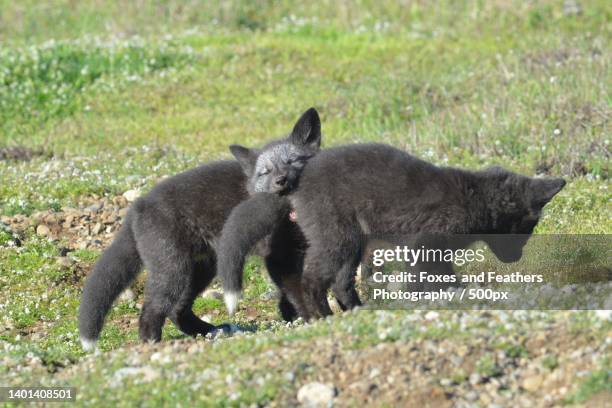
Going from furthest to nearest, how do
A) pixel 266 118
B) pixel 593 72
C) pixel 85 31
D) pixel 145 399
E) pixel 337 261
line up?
pixel 85 31
pixel 266 118
pixel 593 72
pixel 337 261
pixel 145 399

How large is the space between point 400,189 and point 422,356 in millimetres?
2335

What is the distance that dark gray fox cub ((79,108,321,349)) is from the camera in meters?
9.13

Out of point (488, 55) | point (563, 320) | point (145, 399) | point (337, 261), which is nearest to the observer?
point (145, 399)

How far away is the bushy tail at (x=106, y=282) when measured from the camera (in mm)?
9203

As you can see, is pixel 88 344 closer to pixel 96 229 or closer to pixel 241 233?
pixel 241 233

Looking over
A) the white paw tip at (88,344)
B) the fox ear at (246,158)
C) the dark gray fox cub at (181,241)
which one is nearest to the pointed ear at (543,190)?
the dark gray fox cub at (181,241)

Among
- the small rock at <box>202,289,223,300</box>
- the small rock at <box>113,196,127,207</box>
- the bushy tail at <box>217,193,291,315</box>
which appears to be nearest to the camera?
the bushy tail at <box>217,193,291,315</box>

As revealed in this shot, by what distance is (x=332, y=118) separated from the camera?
17656mm

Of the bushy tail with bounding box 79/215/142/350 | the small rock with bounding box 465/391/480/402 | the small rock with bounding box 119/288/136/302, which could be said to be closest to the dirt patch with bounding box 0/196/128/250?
the small rock with bounding box 119/288/136/302

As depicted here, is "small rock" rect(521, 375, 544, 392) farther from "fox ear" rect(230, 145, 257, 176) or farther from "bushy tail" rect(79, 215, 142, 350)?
"bushy tail" rect(79, 215, 142, 350)

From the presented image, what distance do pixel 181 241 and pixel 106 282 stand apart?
0.78 metres

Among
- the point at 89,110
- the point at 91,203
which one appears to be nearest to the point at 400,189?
the point at 91,203

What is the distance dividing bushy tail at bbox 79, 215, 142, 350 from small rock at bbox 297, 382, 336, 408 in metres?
3.13

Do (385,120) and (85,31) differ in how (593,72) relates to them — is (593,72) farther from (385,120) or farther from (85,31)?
(85,31)
